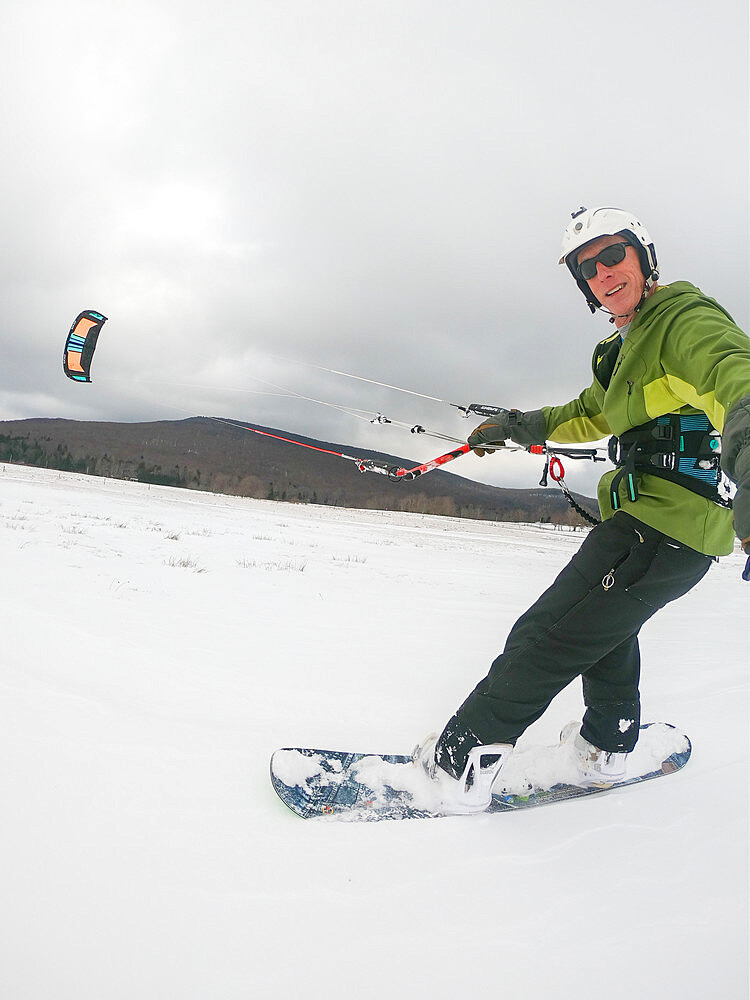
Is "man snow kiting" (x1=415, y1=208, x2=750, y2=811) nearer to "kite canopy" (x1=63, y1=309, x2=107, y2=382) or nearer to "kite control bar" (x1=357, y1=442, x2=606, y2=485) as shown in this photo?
"kite control bar" (x1=357, y1=442, x2=606, y2=485)

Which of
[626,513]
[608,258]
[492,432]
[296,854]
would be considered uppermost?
[608,258]

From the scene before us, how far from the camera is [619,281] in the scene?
2.21 metres

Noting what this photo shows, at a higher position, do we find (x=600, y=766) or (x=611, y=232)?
(x=611, y=232)

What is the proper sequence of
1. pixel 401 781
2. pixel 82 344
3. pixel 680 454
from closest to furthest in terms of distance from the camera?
pixel 680 454
pixel 401 781
pixel 82 344

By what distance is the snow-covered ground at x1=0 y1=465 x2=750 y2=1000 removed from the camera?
1.46 meters

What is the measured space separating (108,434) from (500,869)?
16616 cm

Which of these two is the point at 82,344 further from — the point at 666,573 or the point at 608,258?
the point at 666,573

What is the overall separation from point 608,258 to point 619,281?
0.39 feet

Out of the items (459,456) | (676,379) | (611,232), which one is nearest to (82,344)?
(459,456)

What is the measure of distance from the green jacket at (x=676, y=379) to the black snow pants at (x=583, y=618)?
9 centimetres

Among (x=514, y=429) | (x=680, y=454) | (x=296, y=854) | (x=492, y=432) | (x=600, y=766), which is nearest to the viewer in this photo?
(x=296, y=854)

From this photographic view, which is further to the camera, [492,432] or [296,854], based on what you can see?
[492,432]

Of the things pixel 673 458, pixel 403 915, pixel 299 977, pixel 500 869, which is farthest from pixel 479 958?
pixel 673 458

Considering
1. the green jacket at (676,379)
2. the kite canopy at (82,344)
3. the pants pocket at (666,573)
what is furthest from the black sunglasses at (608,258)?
the kite canopy at (82,344)
